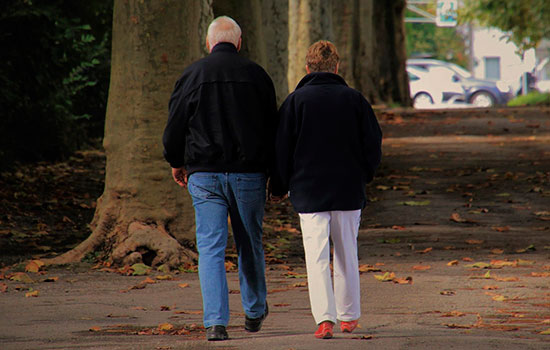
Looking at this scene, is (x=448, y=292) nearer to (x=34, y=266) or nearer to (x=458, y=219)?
(x=34, y=266)

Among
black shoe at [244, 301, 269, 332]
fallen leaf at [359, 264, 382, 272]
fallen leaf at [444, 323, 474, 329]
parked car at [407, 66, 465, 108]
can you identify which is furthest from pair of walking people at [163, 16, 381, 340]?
parked car at [407, 66, 465, 108]

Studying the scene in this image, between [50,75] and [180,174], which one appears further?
[50,75]

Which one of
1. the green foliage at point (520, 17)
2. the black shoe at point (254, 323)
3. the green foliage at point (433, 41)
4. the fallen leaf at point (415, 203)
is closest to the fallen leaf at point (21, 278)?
the black shoe at point (254, 323)

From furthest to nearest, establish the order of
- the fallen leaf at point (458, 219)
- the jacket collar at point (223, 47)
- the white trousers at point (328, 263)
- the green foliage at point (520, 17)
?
the green foliage at point (520, 17) < the fallen leaf at point (458, 219) < the jacket collar at point (223, 47) < the white trousers at point (328, 263)

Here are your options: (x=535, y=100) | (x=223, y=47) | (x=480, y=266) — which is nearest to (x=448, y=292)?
(x=480, y=266)

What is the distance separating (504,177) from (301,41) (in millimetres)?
8055

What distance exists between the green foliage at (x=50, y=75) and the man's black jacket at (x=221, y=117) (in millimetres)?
9491

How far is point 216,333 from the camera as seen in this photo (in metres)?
6.42

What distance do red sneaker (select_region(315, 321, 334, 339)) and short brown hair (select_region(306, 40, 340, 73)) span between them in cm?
148

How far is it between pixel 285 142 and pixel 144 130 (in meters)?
4.21

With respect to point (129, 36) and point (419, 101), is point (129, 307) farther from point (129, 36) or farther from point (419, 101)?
point (419, 101)

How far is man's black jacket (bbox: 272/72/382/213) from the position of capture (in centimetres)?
649

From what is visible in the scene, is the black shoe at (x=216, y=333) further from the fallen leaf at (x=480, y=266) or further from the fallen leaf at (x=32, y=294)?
the fallen leaf at (x=480, y=266)

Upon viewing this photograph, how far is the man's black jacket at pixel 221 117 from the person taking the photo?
6.51 meters
